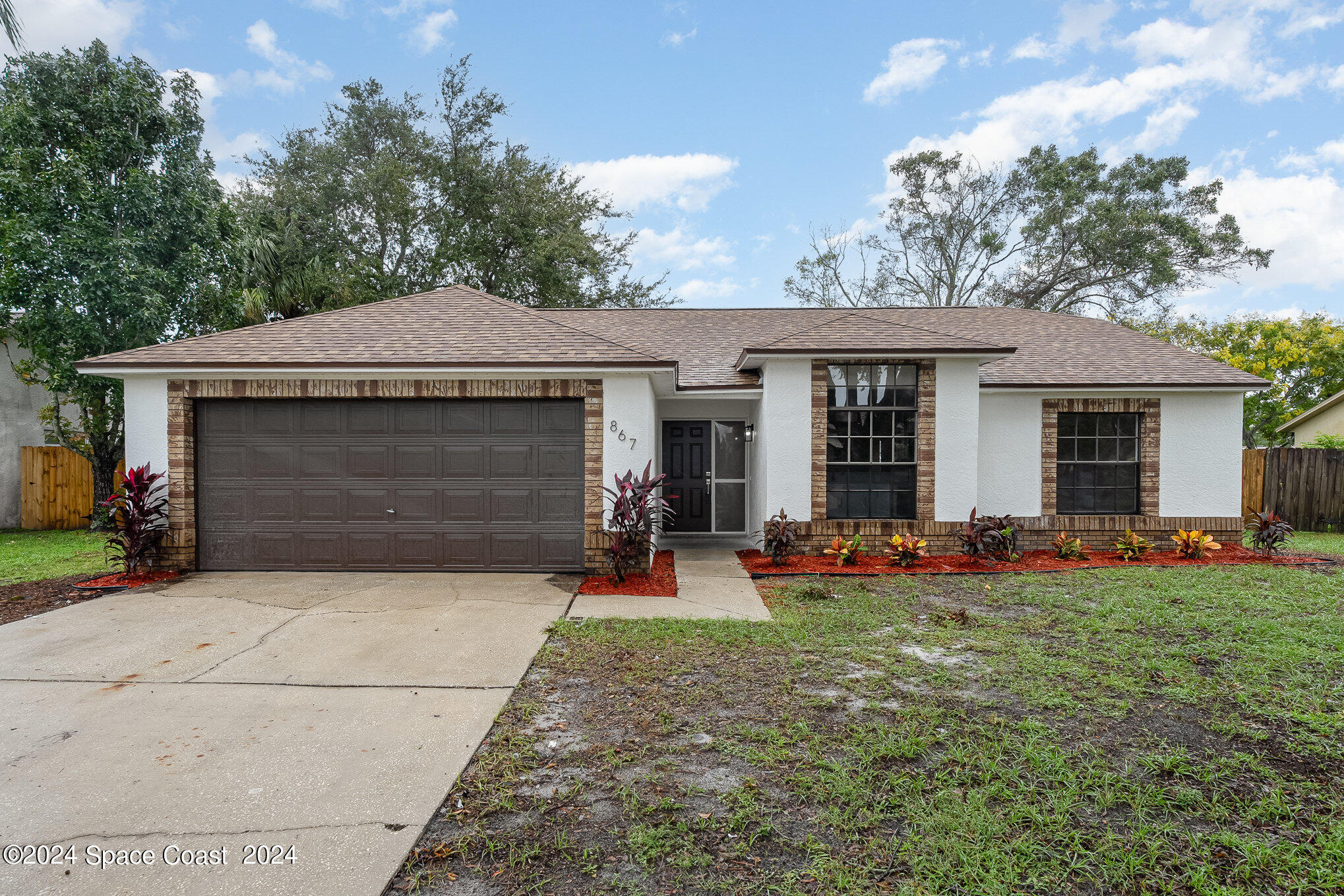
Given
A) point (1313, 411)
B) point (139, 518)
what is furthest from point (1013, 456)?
point (1313, 411)

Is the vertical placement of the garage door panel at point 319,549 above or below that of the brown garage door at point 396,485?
below

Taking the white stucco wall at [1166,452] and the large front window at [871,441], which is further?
the white stucco wall at [1166,452]

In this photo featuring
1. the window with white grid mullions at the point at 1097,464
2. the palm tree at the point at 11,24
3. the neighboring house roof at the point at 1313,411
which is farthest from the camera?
the neighboring house roof at the point at 1313,411

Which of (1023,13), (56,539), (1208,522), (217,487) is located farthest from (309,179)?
(1208,522)

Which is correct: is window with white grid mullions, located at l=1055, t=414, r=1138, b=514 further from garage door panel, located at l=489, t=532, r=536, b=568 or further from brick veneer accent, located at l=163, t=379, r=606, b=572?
garage door panel, located at l=489, t=532, r=536, b=568

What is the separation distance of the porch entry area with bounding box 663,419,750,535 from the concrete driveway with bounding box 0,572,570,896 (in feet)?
15.3

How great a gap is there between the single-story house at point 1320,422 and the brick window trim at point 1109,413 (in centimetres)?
1283

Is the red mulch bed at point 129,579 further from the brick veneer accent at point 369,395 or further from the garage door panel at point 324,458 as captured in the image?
the garage door panel at point 324,458

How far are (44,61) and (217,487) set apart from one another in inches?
365

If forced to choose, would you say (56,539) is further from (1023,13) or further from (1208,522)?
(1023,13)

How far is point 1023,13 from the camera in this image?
42.1 feet

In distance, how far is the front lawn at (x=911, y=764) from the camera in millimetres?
2506

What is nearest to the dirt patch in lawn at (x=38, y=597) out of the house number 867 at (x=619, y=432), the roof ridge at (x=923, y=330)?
the house number 867 at (x=619, y=432)

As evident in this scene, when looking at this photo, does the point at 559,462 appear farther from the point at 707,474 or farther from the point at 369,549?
the point at 707,474
